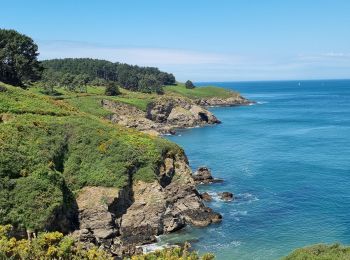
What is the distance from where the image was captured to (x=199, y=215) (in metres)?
62.9

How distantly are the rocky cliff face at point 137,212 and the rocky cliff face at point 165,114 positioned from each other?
236ft

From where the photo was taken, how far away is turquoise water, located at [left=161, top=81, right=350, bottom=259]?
55719mm

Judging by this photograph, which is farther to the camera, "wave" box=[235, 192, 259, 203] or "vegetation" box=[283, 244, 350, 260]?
"wave" box=[235, 192, 259, 203]

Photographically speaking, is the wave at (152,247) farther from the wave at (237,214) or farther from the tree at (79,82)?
the tree at (79,82)

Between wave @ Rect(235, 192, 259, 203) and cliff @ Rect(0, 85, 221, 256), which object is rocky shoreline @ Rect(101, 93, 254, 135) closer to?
cliff @ Rect(0, 85, 221, 256)

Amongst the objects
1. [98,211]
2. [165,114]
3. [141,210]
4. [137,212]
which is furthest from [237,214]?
[165,114]

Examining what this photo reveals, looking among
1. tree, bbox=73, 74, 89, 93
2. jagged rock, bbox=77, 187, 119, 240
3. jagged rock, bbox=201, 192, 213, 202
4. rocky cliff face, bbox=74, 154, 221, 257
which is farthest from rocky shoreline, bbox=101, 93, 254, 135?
jagged rock, bbox=77, 187, 119, 240

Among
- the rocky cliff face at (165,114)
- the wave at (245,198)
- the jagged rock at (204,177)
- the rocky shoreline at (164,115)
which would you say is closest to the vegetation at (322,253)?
the wave at (245,198)

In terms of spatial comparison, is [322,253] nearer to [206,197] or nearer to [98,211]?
[98,211]

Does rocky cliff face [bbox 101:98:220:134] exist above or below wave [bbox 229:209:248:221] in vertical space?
above

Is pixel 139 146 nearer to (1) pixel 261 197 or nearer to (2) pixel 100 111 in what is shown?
(1) pixel 261 197

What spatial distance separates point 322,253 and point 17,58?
86.4 meters

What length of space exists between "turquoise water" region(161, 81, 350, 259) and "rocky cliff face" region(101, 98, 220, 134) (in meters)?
10.2

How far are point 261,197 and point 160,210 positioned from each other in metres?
20.4
